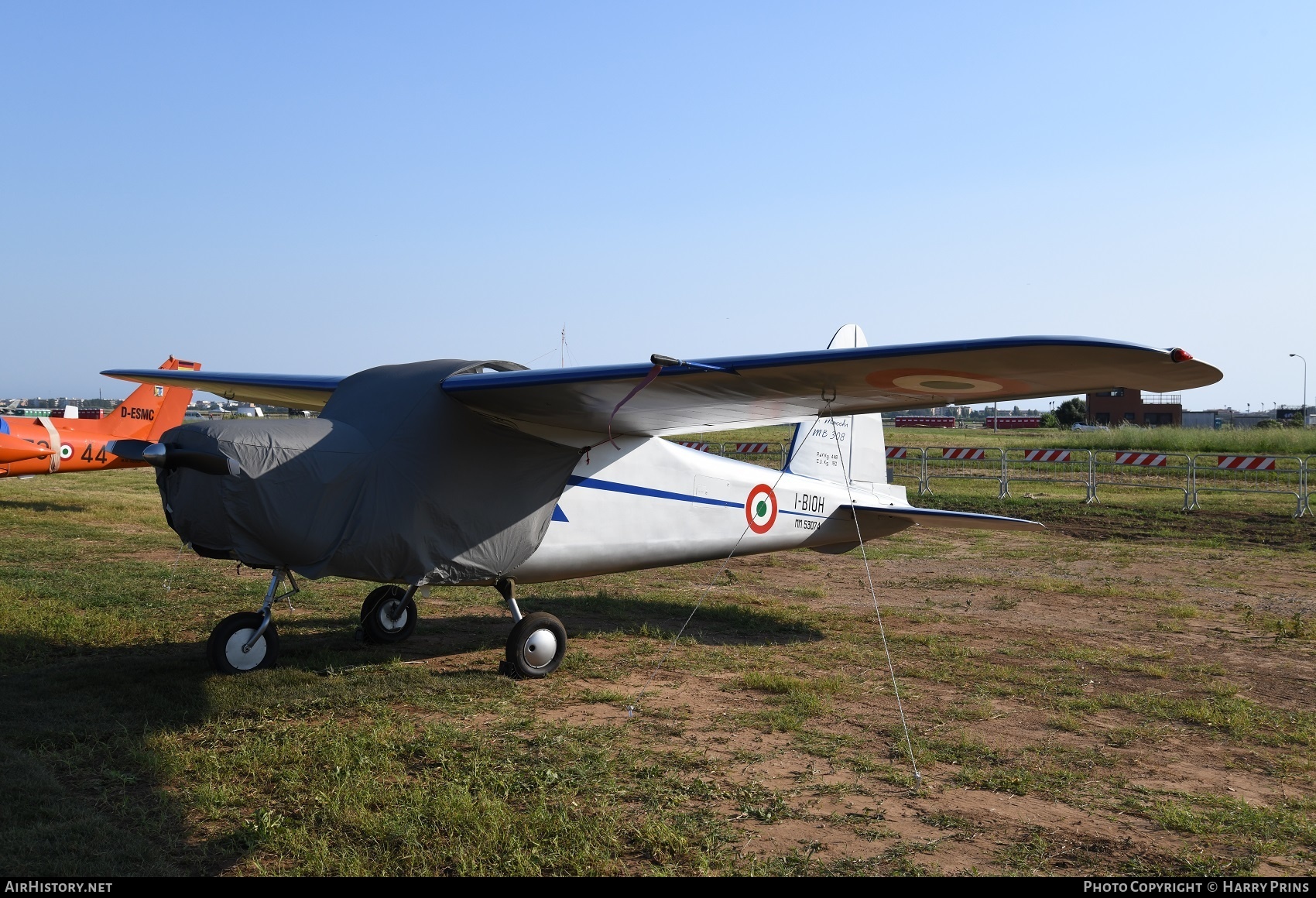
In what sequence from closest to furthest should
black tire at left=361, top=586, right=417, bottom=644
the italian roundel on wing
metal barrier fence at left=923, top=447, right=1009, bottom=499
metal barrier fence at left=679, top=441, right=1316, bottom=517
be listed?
black tire at left=361, top=586, right=417, bottom=644 → the italian roundel on wing → metal barrier fence at left=679, top=441, right=1316, bottom=517 → metal barrier fence at left=923, top=447, right=1009, bottom=499

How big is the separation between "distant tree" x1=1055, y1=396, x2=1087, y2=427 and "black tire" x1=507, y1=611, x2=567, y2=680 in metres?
79.4

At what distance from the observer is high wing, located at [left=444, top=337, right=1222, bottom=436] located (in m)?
4.38

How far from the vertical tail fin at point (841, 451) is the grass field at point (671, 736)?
56.5 inches

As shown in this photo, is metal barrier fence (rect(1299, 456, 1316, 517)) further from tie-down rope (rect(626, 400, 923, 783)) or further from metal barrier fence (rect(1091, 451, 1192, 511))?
tie-down rope (rect(626, 400, 923, 783))

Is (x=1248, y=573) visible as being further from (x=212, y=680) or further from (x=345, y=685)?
(x=212, y=680)

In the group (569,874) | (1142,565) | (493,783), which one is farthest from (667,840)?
(1142,565)

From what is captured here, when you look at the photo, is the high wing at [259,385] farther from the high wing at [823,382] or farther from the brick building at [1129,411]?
the brick building at [1129,411]

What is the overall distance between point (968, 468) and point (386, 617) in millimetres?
24152

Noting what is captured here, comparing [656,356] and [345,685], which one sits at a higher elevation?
[656,356]

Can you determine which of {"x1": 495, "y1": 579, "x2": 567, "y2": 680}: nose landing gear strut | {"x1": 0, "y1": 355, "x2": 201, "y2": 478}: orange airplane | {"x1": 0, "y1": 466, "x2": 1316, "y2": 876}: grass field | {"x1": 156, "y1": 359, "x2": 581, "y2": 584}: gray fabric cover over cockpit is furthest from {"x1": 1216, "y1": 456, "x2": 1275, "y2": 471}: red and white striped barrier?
{"x1": 0, "y1": 355, "x2": 201, "y2": 478}: orange airplane

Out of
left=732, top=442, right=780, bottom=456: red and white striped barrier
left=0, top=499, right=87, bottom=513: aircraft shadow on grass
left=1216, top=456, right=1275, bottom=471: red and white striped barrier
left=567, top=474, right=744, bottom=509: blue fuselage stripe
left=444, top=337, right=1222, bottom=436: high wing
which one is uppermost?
Result: left=444, top=337, right=1222, bottom=436: high wing

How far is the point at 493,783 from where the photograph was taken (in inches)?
176

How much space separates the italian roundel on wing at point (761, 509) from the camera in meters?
8.61

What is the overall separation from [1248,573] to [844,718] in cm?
849
